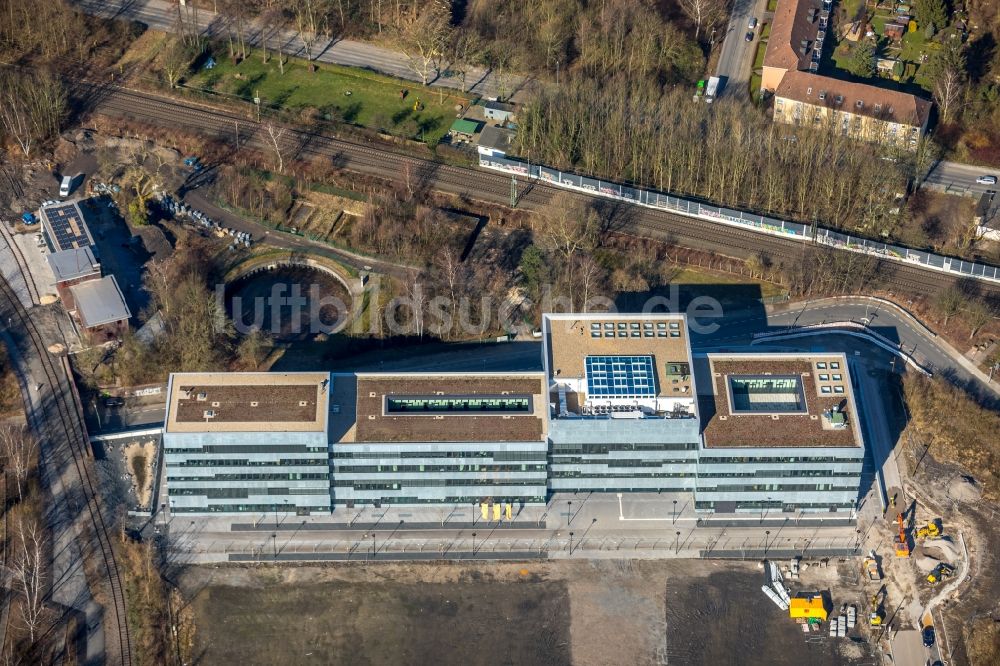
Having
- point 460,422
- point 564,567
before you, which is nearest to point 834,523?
point 564,567

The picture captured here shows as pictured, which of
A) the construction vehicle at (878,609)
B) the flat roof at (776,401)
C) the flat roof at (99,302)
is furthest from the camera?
the flat roof at (99,302)

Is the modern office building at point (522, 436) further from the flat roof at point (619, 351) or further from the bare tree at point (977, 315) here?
the bare tree at point (977, 315)

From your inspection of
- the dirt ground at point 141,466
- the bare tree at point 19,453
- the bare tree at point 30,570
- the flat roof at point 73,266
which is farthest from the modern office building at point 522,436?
the flat roof at point 73,266

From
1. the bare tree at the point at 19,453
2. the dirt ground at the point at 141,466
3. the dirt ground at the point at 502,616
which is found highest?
the bare tree at the point at 19,453

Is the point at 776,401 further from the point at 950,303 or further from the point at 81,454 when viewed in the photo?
the point at 81,454

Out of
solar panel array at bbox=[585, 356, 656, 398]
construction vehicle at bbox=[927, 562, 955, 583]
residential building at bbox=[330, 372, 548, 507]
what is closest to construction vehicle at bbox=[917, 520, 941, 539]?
construction vehicle at bbox=[927, 562, 955, 583]

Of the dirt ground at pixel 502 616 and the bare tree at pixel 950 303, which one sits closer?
the dirt ground at pixel 502 616

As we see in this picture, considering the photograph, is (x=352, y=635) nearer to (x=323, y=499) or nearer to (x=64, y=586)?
(x=323, y=499)
